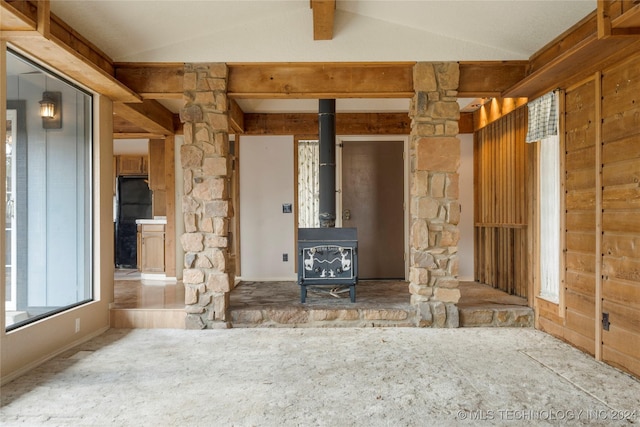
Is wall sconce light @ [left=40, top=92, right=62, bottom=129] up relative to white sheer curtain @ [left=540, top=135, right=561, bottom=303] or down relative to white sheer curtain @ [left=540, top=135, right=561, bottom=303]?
up

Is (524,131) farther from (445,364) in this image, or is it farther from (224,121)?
(224,121)

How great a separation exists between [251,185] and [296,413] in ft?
13.5

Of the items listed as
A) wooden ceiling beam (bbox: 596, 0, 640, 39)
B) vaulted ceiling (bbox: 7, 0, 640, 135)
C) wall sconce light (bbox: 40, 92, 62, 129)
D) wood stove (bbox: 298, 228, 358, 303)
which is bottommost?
wood stove (bbox: 298, 228, 358, 303)

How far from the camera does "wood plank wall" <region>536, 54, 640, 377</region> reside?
2.89 m

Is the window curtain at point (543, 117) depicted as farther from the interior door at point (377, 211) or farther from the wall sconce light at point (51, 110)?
the wall sconce light at point (51, 110)

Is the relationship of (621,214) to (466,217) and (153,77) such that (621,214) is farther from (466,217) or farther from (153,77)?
(153,77)

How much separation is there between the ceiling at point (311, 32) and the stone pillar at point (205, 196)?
0.88ft

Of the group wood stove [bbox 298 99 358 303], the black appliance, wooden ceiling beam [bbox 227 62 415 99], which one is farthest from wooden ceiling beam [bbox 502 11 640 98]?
the black appliance

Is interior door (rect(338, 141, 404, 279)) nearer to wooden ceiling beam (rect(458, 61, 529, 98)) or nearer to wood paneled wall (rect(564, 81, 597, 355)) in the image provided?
wooden ceiling beam (rect(458, 61, 529, 98))

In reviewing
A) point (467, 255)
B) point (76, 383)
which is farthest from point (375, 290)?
point (76, 383)

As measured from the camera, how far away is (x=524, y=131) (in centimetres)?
475

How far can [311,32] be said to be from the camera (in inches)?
160

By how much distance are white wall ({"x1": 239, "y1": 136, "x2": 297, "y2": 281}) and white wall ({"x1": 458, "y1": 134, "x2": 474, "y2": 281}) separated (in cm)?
239

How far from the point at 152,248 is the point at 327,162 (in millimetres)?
3104
